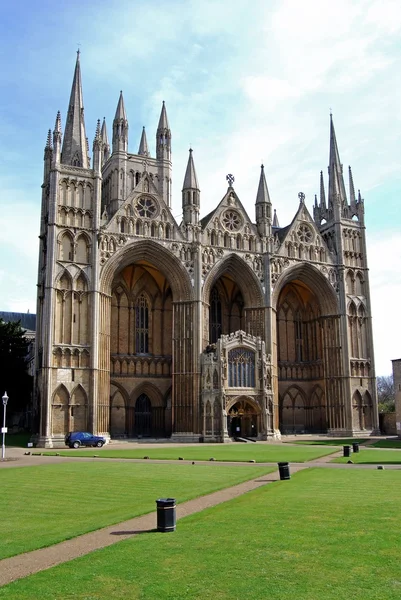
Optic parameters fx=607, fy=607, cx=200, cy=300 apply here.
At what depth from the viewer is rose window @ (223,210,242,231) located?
6112 cm

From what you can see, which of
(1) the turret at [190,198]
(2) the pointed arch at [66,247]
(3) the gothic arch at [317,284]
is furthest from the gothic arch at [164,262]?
(3) the gothic arch at [317,284]

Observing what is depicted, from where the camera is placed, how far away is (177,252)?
5734 centimetres

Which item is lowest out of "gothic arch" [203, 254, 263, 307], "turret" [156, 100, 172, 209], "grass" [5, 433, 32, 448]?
"grass" [5, 433, 32, 448]

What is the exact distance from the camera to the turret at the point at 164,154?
73.4m

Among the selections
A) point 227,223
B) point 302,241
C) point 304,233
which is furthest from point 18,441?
point 304,233

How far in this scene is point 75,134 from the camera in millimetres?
57531

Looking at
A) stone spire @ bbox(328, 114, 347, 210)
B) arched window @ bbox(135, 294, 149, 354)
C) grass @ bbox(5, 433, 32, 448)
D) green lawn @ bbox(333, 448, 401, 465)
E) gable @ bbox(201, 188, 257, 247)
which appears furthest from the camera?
stone spire @ bbox(328, 114, 347, 210)

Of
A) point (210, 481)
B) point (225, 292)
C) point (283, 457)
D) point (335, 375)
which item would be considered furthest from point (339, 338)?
point (210, 481)

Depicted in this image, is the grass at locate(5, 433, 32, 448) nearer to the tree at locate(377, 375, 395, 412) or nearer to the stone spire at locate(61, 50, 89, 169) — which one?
the stone spire at locate(61, 50, 89, 169)

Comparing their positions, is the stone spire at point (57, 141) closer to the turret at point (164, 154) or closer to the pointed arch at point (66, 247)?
the pointed arch at point (66, 247)

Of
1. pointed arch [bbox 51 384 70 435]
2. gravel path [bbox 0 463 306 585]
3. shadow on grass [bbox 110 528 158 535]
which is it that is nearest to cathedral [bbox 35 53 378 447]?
pointed arch [bbox 51 384 70 435]

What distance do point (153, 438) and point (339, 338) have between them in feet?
72.2

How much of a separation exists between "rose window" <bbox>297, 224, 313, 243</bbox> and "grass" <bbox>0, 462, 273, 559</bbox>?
133 feet

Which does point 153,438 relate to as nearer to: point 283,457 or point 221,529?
point 283,457
